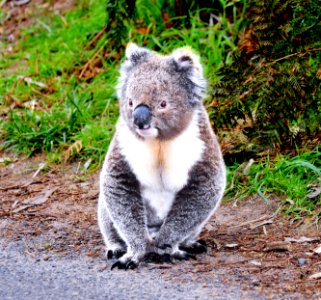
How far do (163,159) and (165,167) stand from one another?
48 millimetres

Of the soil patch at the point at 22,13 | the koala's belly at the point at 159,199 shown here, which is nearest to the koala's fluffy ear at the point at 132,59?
the koala's belly at the point at 159,199

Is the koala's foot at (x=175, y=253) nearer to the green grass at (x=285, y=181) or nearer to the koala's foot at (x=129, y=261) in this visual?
the koala's foot at (x=129, y=261)

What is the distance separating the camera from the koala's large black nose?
13.3 feet

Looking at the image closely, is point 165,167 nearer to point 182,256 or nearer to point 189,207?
point 189,207

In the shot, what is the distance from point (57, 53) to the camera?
26.6ft

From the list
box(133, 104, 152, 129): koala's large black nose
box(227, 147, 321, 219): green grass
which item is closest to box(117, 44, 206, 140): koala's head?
box(133, 104, 152, 129): koala's large black nose

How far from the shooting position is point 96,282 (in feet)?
13.1

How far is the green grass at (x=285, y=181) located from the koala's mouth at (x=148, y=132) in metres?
1.37

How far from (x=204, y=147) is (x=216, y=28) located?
3.18m

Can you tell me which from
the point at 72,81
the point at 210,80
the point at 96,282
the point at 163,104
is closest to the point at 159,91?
the point at 163,104

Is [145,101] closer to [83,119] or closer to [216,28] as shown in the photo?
[83,119]

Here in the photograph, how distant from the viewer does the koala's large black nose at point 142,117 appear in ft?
13.3

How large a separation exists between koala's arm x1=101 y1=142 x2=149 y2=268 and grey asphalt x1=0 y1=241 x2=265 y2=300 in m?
0.15

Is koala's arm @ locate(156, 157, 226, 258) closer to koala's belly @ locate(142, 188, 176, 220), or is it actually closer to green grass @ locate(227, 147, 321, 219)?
koala's belly @ locate(142, 188, 176, 220)
